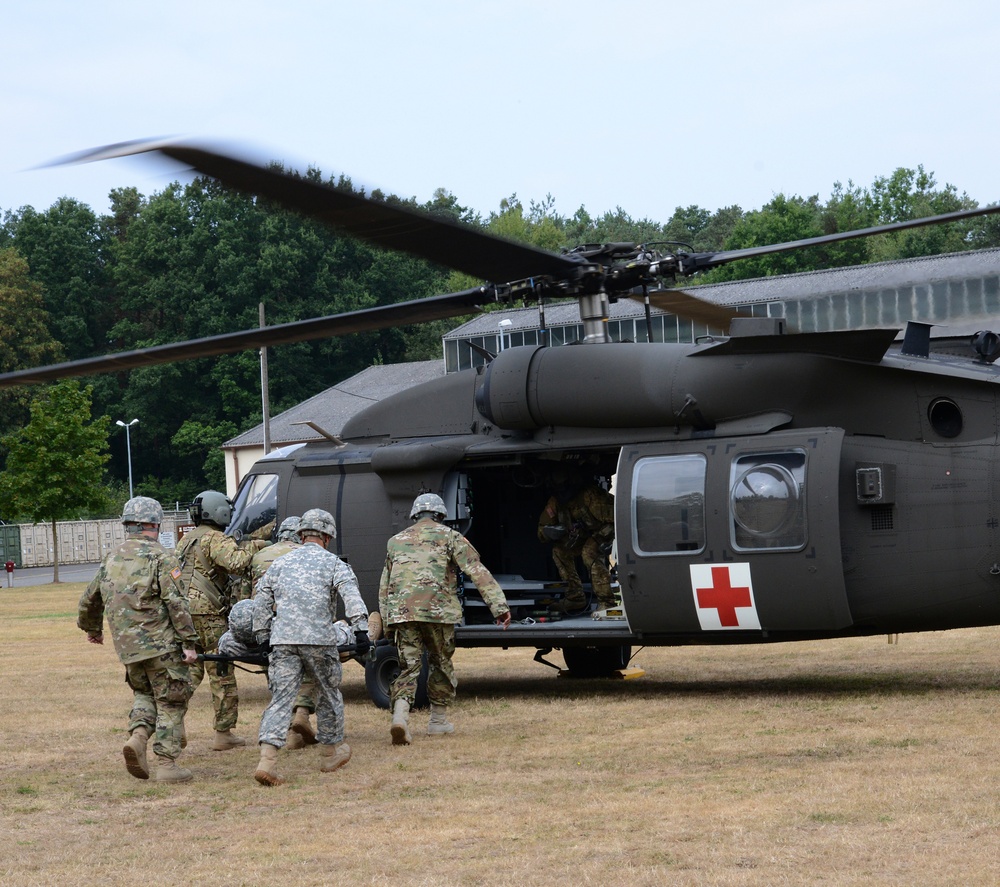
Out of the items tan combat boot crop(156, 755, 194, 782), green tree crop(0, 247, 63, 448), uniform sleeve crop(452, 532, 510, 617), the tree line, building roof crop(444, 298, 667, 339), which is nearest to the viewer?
tan combat boot crop(156, 755, 194, 782)

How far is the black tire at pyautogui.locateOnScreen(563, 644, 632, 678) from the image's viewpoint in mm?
13656

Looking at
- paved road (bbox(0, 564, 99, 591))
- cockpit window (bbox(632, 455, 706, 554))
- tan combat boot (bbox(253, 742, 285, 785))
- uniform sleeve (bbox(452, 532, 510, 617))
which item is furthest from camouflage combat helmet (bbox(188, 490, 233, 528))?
paved road (bbox(0, 564, 99, 591))

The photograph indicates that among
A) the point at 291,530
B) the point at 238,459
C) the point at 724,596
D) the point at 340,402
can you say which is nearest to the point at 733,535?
the point at 724,596

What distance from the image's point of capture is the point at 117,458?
261ft

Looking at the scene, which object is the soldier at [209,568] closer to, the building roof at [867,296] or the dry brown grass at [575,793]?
the dry brown grass at [575,793]

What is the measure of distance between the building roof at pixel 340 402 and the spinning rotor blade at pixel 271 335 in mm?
42402

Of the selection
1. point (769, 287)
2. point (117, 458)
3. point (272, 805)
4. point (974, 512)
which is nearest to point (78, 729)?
point (272, 805)

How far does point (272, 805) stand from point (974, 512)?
20.0 feet

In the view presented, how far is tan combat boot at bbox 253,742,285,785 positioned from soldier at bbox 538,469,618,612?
4.81 metres

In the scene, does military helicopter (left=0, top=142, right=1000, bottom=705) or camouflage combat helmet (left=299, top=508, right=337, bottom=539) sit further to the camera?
military helicopter (left=0, top=142, right=1000, bottom=705)

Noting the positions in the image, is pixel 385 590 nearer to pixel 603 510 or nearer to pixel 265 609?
pixel 265 609

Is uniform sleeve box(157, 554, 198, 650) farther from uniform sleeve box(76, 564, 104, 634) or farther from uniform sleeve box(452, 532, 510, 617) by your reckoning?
uniform sleeve box(452, 532, 510, 617)

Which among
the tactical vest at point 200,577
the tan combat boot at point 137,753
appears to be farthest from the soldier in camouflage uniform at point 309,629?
the tactical vest at point 200,577

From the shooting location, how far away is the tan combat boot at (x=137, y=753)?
8602 millimetres
